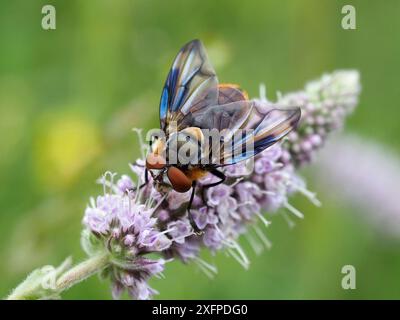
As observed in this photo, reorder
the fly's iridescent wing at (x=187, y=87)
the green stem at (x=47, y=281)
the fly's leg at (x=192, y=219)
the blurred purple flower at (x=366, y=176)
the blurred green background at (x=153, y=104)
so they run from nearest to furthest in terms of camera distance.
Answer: the green stem at (x=47, y=281) → the fly's leg at (x=192, y=219) → the fly's iridescent wing at (x=187, y=87) → the blurred green background at (x=153, y=104) → the blurred purple flower at (x=366, y=176)

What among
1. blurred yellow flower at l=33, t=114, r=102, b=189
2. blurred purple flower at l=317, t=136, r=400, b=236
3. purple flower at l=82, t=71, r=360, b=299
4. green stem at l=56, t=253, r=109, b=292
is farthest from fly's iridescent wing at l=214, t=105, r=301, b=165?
blurred purple flower at l=317, t=136, r=400, b=236

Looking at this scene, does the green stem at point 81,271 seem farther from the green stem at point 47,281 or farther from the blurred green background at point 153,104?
the blurred green background at point 153,104

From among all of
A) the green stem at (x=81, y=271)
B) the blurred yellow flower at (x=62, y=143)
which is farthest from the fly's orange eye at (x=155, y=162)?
the blurred yellow flower at (x=62, y=143)

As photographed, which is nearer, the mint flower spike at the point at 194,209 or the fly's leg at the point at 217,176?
the mint flower spike at the point at 194,209

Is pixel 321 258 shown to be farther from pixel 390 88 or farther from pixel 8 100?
pixel 8 100

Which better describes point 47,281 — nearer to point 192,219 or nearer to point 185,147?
point 192,219
